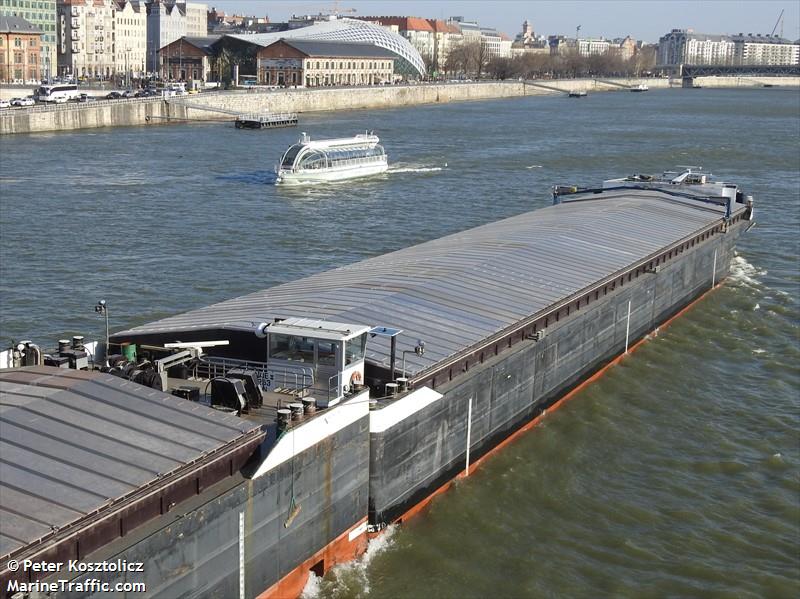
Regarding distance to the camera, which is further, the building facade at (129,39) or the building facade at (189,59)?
the building facade at (129,39)

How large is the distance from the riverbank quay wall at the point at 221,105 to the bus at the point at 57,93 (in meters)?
7.06

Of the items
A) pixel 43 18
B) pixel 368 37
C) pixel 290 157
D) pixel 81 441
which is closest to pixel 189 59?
pixel 43 18

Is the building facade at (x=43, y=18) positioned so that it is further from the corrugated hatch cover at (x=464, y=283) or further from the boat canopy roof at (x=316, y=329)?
the boat canopy roof at (x=316, y=329)

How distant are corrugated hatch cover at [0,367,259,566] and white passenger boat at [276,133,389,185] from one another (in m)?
44.7

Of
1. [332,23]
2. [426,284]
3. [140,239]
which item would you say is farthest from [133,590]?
[332,23]

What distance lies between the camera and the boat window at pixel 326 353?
16109mm

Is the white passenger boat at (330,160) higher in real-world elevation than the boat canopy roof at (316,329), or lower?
lower

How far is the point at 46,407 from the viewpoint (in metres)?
13.0

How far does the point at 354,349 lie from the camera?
53.3ft

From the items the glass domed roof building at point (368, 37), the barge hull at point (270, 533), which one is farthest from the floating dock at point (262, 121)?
the barge hull at point (270, 533)

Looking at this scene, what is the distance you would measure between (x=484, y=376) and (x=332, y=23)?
17363 centimetres

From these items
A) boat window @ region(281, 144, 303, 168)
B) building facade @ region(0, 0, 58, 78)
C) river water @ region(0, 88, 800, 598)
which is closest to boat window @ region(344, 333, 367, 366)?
river water @ region(0, 88, 800, 598)

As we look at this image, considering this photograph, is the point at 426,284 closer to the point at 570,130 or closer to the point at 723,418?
the point at 723,418

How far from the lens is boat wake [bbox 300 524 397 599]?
15.2m
